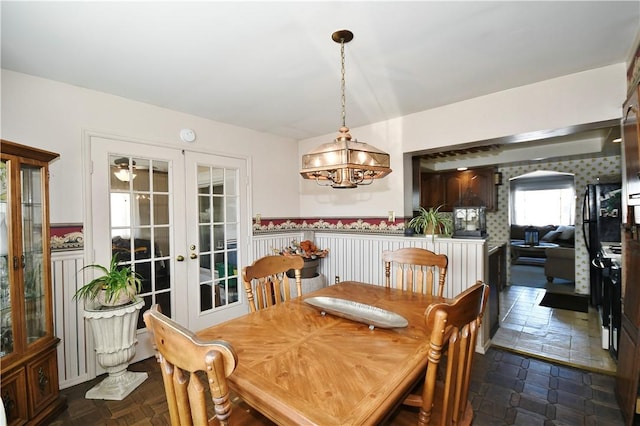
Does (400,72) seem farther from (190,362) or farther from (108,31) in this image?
(190,362)

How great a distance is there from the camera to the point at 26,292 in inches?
70.9

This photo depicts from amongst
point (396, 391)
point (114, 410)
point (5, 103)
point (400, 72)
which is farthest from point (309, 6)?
point (114, 410)

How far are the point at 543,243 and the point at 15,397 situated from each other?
9.01 m

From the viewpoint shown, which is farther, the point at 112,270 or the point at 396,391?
the point at 112,270

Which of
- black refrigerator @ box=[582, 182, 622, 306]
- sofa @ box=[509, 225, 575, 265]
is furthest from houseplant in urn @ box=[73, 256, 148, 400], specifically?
sofa @ box=[509, 225, 575, 265]

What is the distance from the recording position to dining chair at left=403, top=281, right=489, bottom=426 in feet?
3.01

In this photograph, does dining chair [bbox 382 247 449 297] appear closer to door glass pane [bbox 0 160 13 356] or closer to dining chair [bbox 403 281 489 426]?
dining chair [bbox 403 281 489 426]

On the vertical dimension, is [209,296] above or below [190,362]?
below

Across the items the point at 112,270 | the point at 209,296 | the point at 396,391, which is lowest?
the point at 209,296

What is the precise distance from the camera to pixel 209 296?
3096 mm

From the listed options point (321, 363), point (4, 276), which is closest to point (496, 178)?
point (321, 363)

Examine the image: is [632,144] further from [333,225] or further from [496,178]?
[496,178]

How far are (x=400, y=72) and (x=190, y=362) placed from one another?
86.7 inches

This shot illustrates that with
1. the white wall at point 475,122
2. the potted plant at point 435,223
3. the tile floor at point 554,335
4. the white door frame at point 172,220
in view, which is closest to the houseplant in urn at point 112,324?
the white door frame at point 172,220
